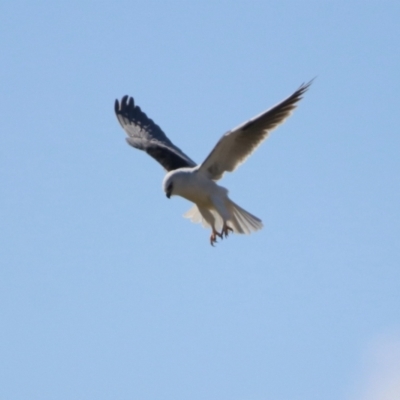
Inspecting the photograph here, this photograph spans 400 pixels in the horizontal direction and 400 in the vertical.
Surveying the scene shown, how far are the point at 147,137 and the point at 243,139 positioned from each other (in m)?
2.49

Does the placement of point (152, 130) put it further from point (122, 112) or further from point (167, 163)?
point (167, 163)

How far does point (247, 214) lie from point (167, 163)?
3.84 feet

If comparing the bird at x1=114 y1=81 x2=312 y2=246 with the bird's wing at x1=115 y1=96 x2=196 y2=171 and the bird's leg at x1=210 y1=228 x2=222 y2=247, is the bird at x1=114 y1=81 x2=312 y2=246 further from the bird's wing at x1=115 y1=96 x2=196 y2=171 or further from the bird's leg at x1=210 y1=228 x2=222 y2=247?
the bird's wing at x1=115 y1=96 x2=196 y2=171

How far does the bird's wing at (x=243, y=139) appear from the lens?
10961mm

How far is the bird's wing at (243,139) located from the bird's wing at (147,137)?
101 centimetres

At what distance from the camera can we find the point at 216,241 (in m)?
11.6

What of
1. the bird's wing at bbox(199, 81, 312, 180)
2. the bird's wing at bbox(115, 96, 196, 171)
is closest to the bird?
the bird's wing at bbox(199, 81, 312, 180)

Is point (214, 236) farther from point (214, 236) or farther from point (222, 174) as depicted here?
point (222, 174)

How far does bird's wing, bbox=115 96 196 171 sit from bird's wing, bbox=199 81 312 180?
1.01 m

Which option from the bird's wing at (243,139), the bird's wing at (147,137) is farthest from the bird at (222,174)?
the bird's wing at (147,137)

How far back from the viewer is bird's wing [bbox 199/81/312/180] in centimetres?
1096

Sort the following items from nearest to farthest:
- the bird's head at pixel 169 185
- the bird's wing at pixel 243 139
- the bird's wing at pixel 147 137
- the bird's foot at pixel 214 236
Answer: the bird's wing at pixel 243 139
the bird's head at pixel 169 185
the bird's foot at pixel 214 236
the bird's wing at pixel 147 137

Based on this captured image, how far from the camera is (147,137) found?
13477mm

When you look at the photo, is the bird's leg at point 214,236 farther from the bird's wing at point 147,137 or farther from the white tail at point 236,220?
the bird's wing at point 147,137
